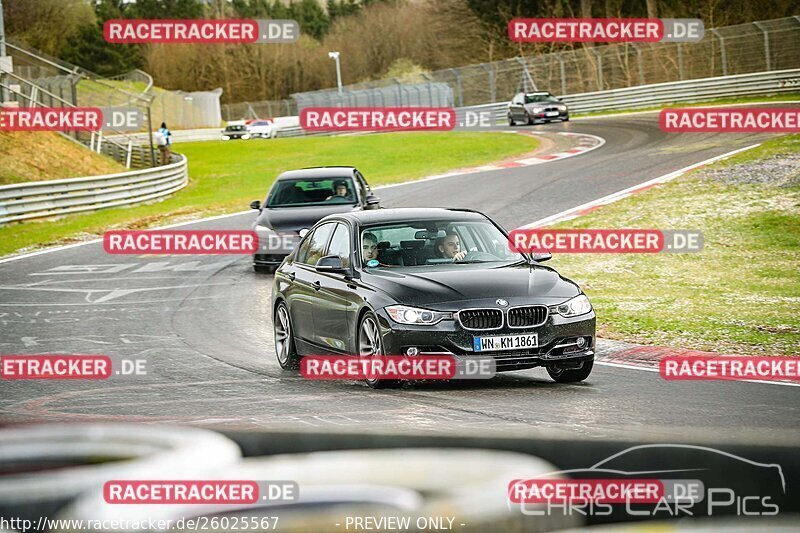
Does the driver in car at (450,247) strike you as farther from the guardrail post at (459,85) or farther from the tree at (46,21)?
the tree at (46,21)

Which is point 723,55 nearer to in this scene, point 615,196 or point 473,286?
point 615,196

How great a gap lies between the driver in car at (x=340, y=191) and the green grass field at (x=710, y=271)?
152 inches

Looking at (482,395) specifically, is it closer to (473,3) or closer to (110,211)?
(110,211)

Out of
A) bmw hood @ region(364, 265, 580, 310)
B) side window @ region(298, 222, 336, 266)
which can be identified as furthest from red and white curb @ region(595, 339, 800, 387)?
side window @ region(298, 222, 336, 266)

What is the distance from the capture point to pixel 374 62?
453 ft

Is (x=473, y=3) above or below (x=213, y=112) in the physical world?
above

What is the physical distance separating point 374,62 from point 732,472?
5404 inches

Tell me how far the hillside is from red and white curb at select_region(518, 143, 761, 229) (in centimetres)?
2044

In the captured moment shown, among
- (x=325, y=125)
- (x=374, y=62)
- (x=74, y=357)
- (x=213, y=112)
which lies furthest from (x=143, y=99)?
(x=374, y=62)

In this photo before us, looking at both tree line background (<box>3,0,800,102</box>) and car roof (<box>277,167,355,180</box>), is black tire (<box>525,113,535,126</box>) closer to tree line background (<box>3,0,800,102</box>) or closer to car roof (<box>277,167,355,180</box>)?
tree line background (<box>3,0,800,102</box>)

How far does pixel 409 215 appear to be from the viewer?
36.3 feet

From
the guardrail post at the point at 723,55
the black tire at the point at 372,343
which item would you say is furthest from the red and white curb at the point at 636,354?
the guardrail post at the point at 723,55

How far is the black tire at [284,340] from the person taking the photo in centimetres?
1145

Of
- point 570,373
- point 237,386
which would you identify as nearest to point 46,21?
point 237,386
